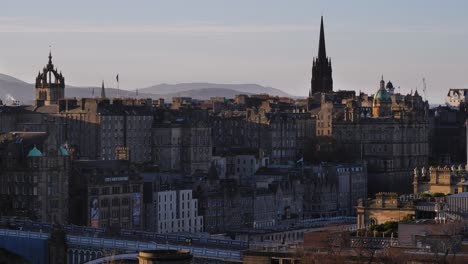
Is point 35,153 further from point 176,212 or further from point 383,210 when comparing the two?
point 383,210

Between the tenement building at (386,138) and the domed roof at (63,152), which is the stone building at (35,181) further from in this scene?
the tenement building at (386,138)

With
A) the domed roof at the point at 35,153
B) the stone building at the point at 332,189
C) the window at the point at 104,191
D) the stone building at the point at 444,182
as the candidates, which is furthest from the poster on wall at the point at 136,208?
the stone building at the point at 332,189

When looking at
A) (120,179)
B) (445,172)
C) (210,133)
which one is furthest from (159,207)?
(210,133)

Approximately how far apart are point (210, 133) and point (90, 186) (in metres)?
36.6

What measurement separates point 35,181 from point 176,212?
13.2 m

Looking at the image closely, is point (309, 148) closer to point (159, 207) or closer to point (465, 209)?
point (159, 207)

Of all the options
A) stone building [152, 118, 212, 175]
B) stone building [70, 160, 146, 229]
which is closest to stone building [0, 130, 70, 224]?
stone building [70, 160, 146, 229]

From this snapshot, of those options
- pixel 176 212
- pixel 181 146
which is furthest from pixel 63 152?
pixel 181 146

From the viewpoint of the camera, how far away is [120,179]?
128 meters

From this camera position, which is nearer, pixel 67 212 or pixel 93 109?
pixel 67 212

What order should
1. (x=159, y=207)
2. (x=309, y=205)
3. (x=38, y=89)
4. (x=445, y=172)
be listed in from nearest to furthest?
1. (x=445, y=172)
2. (x=159, y=207)
3. (x=309, y=205)
4. (x=38, y=89)

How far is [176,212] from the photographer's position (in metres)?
133

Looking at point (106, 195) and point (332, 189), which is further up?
point (106, 195)

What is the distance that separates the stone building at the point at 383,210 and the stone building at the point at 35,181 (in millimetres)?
22297
